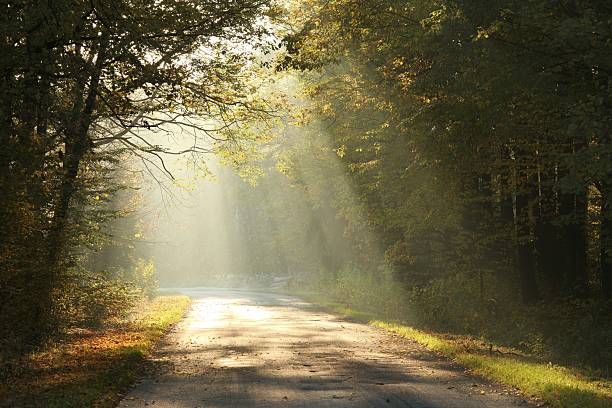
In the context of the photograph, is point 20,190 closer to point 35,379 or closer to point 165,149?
point 35,379

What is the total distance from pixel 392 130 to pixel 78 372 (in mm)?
14416

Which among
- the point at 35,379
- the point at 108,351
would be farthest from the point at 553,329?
the point at 35,379

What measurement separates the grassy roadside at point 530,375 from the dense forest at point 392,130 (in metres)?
2.65

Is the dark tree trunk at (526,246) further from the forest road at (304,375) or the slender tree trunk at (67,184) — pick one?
the slender tree trunk at (67,184)

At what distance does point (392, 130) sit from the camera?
77.4 ft

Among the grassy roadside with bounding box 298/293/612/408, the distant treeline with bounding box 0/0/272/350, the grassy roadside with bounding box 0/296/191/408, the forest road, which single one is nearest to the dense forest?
the distant treeline with bounding box 0/0/272/350

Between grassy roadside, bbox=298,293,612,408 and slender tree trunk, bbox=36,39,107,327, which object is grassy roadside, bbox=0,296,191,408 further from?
grassy roadside, bbox=298,293,612,408

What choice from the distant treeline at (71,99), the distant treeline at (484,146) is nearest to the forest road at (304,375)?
the distant treeline at (71,99)

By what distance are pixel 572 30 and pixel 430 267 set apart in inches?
631

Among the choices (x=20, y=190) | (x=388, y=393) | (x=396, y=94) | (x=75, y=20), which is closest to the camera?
(x=388, y=393)

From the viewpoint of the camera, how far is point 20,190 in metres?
13.1

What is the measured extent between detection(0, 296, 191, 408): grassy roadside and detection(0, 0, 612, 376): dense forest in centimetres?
94

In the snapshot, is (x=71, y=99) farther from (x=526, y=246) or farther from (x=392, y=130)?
(x=526, y=246)

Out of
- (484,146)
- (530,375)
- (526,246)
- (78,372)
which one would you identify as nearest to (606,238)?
(484,146)
